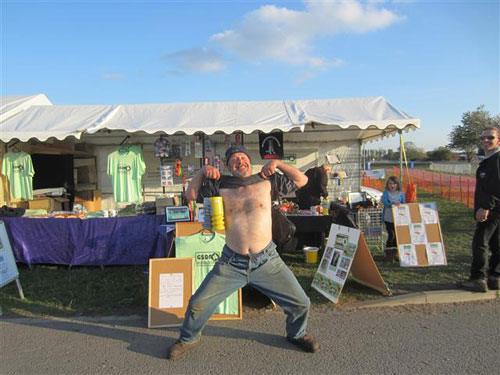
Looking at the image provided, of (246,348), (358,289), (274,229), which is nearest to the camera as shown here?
(246,348)

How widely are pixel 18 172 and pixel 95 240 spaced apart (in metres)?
3.20

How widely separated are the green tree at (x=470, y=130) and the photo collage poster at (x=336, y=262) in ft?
162

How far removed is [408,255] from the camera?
17.9ft

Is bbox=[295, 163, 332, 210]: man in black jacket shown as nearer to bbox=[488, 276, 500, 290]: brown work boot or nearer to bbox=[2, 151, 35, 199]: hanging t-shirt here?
bbox=[488, 276, 500, 290]: brown work boot

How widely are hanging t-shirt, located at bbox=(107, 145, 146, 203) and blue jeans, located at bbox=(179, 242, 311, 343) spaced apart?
16.6 ft

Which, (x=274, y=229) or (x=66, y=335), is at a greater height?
(x=274, y=229)

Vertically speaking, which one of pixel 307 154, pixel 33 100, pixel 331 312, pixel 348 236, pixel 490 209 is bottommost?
pixel 331 312

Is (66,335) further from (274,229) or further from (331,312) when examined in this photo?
(331,312)

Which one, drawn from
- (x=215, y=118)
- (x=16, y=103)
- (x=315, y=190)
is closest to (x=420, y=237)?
(x=315, y=190)

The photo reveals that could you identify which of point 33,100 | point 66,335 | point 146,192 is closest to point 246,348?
point 66,335

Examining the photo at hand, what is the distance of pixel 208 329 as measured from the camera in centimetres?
377

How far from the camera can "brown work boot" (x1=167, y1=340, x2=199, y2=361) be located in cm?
317

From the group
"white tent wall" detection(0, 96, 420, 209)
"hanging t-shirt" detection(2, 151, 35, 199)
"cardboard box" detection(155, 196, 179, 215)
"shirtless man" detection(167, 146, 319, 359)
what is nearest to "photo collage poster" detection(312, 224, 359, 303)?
"shirtless man" detection(167, 146, 319, 359)

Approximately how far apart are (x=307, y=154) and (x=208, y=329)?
257 inches
